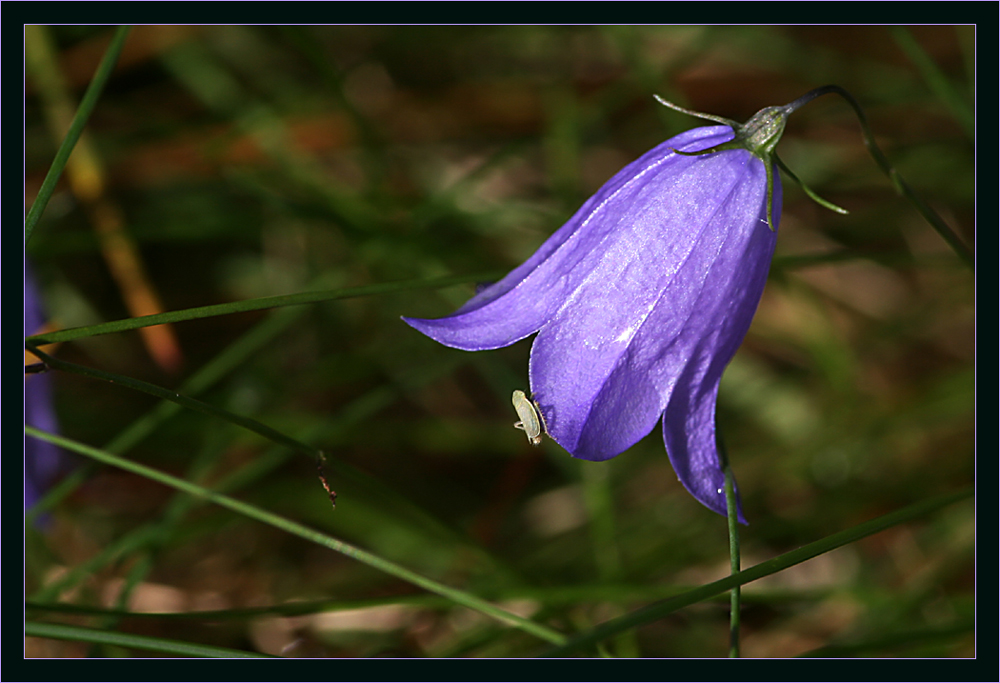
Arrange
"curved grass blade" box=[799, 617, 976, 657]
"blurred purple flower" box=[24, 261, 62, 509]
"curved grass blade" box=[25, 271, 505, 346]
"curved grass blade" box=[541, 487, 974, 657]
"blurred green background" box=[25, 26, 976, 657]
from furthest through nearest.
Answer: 1. "blurred green background" box=[25, 26, 976, 657]
2. "blurred purple flower" box=[24, 261, 62, 509]
3. "curved grass blade" box=[799, 617, 976, 657]
4. "curved grass blade" box=[25, 271, 505, 346]
5. "curved grass blade" box=[541, 487, 974, 657]

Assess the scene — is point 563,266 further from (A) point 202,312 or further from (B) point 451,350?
(B) point 451,350

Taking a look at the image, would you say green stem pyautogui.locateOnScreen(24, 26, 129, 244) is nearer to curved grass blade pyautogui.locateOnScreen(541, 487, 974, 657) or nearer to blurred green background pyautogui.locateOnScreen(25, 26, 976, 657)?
blurred green background pyautogui.locateOnScreen(25, 26, 976, 657)

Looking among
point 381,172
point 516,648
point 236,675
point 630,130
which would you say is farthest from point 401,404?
point 236,675

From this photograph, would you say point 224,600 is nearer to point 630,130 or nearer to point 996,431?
point 996,431

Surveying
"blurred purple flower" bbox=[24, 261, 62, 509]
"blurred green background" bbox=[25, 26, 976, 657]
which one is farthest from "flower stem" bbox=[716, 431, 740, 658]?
"blurred purple flower" bbox=[24, 261, 62, 509]

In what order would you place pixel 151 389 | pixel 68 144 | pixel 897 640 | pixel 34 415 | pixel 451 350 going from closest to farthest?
pixel 151 389 → pixel 68 144 → pixel 897 640 → pixel 34 415 → pixel 451 350

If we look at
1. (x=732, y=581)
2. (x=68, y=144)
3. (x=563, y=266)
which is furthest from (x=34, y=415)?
(x=732, y=581)
